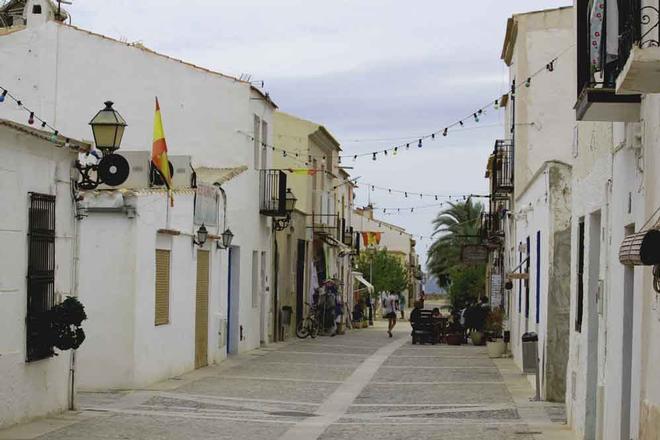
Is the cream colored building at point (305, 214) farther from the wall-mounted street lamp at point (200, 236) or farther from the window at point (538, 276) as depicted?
the window at point (538, 276)

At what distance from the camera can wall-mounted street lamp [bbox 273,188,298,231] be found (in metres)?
31.8

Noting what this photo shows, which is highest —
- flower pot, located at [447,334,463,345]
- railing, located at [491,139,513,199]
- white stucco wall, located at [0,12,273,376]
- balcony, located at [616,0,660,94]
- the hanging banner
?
white stucco wall, located at [0,12,273,376]

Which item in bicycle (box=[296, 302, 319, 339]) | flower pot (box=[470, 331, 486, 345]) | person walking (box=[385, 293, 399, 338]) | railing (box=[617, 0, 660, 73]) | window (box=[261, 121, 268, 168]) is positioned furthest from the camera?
person walking (box=[385, 293, 399, 338])

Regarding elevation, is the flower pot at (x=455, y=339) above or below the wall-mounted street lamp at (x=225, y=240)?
below

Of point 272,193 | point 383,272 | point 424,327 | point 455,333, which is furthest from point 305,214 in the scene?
point 383,272

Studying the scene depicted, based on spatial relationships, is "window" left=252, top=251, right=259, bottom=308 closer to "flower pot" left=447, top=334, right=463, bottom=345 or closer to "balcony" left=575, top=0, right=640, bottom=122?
"flower pot" left=447, top=334, right=463, bottom=345

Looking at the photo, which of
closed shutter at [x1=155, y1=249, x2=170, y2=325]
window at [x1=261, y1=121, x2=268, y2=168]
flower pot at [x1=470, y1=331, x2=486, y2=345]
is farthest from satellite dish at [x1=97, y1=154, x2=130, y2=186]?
flower pot at [x1=470, y1=331, x2=486, y2=345]

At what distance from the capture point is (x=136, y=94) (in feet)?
90.4

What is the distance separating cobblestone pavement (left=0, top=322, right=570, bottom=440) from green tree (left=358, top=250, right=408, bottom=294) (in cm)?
4297

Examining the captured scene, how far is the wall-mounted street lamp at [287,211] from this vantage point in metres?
31.8

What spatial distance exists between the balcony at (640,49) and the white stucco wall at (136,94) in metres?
18.5

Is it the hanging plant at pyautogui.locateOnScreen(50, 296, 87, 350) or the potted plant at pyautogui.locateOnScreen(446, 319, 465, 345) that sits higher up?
the hanging plant at pyautogui.locateOnScreen(50, 296, 87, 350)

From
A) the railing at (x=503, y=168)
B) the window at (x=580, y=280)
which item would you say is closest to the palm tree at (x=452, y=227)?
the railing at (x=503, y=168)

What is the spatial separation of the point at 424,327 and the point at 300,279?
503 cm
